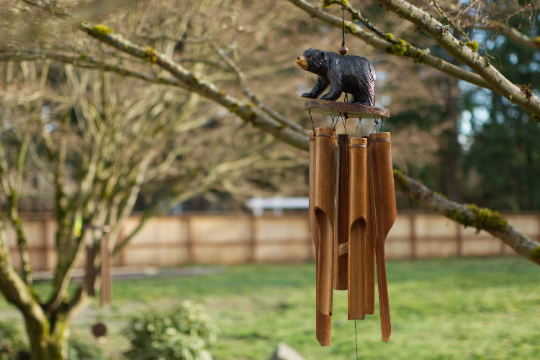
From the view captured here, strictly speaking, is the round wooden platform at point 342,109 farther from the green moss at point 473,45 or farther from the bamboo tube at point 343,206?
the green moss at point 473,45

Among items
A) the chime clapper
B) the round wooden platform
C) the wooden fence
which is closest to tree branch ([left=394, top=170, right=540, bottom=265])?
the round wooden platform

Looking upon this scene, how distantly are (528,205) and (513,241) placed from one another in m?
21.1

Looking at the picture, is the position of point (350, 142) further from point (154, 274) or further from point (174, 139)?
point (154, 274)

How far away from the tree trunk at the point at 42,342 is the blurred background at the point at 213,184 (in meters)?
0.86

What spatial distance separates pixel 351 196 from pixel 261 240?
14.8 meters

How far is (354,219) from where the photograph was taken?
273 cm

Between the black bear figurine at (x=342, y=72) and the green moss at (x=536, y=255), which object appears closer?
the black bear figurine at (x=342, y=72)

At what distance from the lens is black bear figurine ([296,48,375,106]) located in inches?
111

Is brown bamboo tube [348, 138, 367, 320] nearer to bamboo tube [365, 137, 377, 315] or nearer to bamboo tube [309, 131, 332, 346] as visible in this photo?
bamboo tube [365, 137, 377, 315]

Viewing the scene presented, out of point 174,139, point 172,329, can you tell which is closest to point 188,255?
point 174,139

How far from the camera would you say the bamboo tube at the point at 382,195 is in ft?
9.10

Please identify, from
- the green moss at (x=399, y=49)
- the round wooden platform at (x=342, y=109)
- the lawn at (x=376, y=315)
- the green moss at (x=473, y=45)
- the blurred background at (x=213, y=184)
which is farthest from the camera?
the lawn at (x=376, y=315)

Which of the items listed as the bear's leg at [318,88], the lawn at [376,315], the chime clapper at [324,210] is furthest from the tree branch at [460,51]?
the lawn at [376,315]

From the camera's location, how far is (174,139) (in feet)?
38.7
